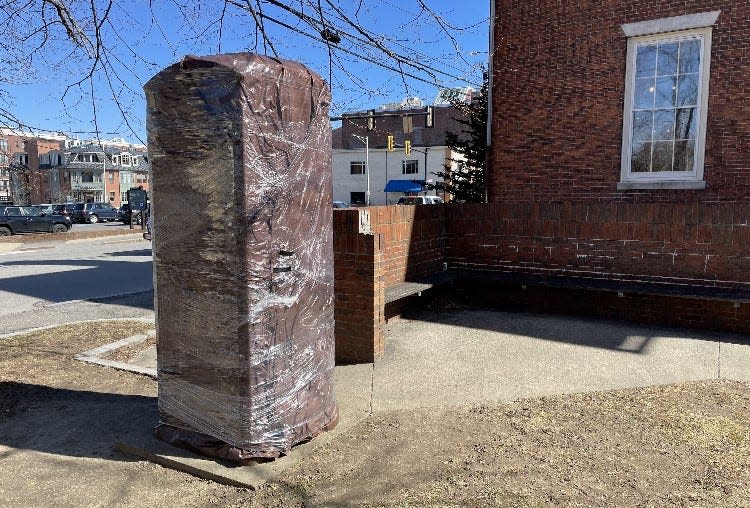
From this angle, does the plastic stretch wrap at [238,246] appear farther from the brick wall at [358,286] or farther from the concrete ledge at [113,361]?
the concrete ledge at [113,361]

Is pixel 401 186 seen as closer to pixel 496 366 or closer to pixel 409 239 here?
pixel 409 239

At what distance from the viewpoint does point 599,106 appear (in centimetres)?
882

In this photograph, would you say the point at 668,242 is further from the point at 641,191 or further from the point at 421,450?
the point at 421,450

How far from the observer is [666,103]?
8562mm

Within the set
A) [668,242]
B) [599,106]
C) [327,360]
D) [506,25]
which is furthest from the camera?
[506,25]

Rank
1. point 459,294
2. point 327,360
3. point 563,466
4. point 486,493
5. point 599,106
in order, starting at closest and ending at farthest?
point 486,493, point 563,466, point 327,360, point 459,294, point 599,106

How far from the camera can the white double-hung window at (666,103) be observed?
8.21 metres

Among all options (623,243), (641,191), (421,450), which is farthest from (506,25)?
(421,450)

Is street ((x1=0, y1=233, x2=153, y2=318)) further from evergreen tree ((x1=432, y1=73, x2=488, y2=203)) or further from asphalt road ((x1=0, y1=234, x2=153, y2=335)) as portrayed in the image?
evergreen tree ((x1=432, y1=73, x2=488, y2=203))

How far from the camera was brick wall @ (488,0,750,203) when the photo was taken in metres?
7.98

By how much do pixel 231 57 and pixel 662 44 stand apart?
745 centimetres

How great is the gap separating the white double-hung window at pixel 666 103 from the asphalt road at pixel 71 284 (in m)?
8.33

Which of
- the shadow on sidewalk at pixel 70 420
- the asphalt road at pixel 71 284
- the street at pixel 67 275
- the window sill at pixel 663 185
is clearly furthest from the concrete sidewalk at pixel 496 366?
the street at pixel 67 275

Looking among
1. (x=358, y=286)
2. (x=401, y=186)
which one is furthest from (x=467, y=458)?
(x=401, y=186)
